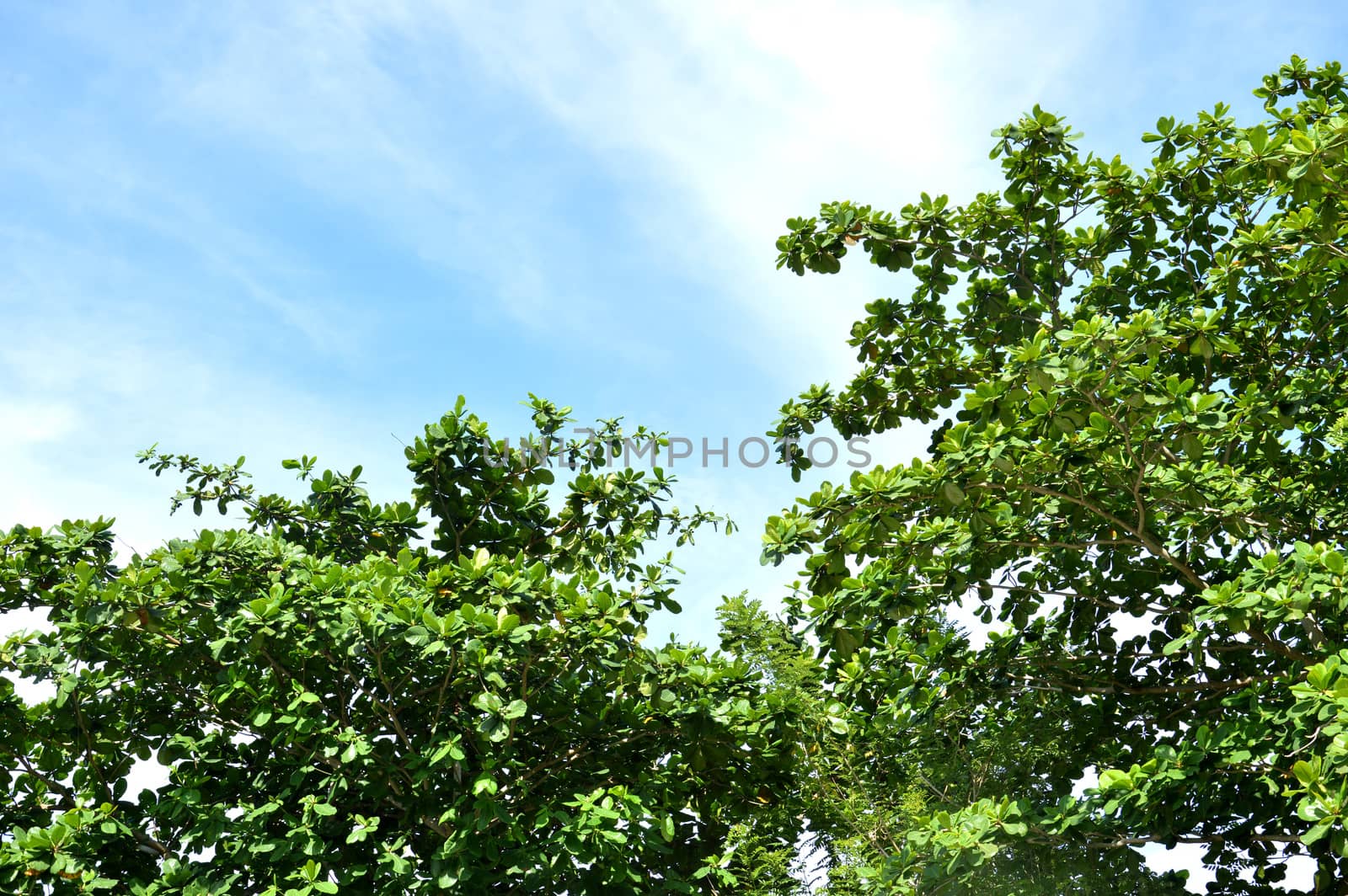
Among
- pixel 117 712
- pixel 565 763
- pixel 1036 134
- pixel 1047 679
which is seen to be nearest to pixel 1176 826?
pixel 1047 679

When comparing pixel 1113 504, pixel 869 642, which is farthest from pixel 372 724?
pixel 1113 504

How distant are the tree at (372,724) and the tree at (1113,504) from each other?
1405mm

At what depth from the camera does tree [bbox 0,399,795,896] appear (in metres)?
7.68

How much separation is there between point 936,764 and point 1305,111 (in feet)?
20.4

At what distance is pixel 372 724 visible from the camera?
8547 millimetres

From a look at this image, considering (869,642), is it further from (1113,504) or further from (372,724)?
(372,724)

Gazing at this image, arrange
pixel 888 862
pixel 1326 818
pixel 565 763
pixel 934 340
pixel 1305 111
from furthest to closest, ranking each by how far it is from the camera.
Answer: pixel 934 340 < pixel 1305 111 < pixel 565 763 < pixel 888 862 < pixel 1326 818

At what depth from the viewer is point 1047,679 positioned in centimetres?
922

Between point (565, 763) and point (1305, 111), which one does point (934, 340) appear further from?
point (565, 763)

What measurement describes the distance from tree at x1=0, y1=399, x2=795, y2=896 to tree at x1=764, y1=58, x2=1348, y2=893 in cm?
141

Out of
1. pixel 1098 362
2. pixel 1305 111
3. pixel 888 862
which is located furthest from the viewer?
pixel 1305 111

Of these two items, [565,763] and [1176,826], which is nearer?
[1176,826]

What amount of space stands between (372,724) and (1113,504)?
5.82 meters

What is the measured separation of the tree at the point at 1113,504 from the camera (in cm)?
716
